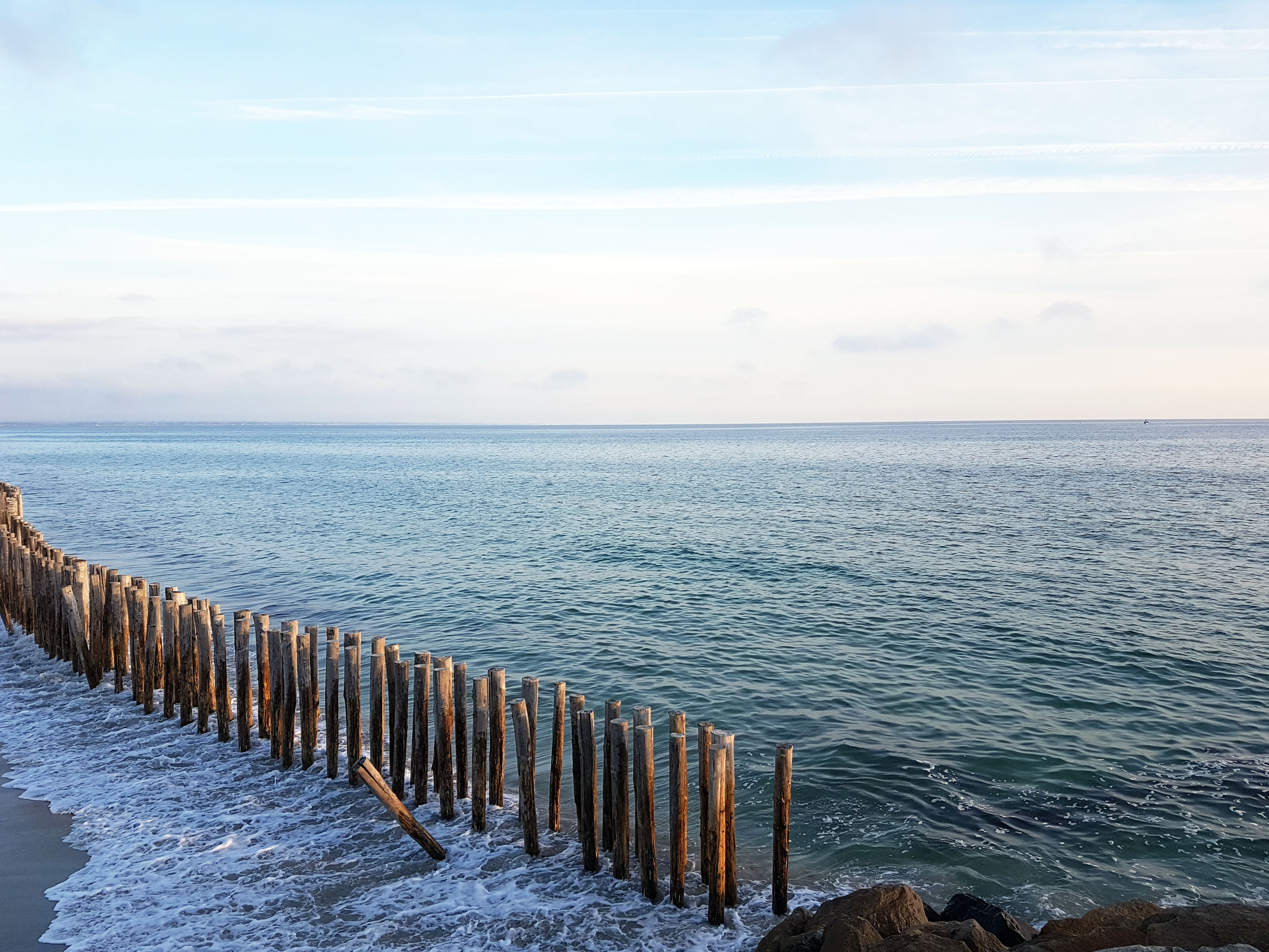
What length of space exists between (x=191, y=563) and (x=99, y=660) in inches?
682

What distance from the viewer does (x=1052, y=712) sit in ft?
53.8

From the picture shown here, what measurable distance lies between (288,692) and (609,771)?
5736mm

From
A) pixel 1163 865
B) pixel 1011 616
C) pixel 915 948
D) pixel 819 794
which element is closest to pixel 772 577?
pixel 1011 616

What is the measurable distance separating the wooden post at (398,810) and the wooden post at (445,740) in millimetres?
858

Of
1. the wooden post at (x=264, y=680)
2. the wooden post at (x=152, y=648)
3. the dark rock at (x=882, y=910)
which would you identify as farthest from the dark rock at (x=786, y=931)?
the wooden post at (x=152, y=648)

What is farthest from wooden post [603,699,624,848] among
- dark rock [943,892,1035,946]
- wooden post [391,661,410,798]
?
dark rock [943,892,1035,946]

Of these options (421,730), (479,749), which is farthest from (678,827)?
(421,730)

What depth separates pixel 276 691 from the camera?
42.3 ft

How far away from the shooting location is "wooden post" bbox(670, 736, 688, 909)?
9.08m

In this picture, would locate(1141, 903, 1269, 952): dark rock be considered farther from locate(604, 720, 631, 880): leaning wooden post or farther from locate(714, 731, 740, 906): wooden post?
locate(604, 720, 631, 880): leaning wooden post

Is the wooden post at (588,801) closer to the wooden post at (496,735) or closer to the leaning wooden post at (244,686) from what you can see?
the wooden post at (496,735)

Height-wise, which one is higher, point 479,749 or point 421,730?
point 421,730

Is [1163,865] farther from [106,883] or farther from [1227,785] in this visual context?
[106,883]

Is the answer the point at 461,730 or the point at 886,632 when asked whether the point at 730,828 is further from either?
the point at 886,632
